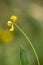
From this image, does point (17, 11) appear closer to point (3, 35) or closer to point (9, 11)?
point (9, 11)

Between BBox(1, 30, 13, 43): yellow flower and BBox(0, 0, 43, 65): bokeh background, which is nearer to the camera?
BBox(0, 0, 43, 65): bokeh background

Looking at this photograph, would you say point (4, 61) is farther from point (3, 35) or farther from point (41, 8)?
point (41, 8)

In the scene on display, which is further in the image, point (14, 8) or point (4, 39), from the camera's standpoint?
point (14, 8)

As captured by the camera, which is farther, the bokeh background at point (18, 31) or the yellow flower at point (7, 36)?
the yellow flower at point (7, 36)

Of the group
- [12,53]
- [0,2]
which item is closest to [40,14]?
[0,2]

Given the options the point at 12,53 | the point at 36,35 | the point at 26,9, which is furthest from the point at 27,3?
the point at 12,53

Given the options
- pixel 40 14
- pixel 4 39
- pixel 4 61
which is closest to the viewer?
pixel 4 61

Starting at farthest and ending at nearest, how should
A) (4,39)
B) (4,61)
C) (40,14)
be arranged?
(40,14), (4,39), (4,61)
